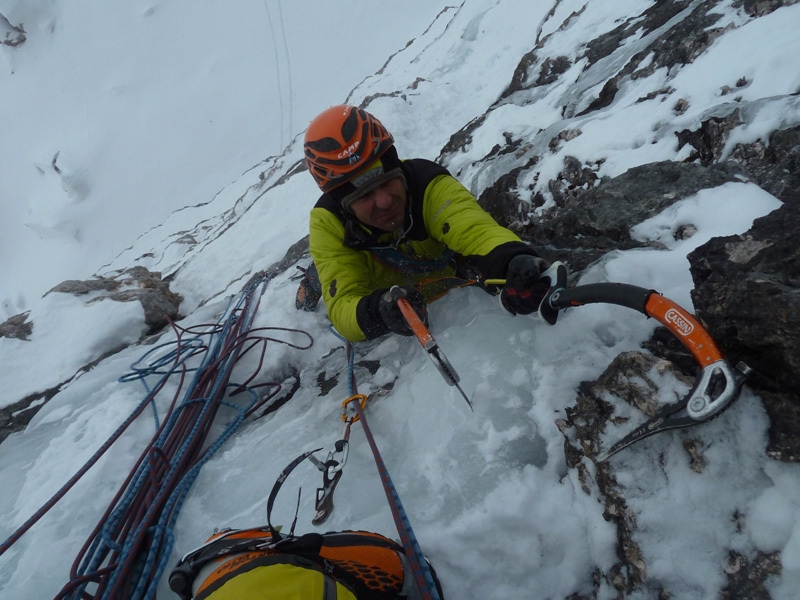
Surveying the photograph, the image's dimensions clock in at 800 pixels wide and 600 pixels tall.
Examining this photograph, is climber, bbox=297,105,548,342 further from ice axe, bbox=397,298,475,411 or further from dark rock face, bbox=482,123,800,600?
dark rock face, bbox=482,123,800,600

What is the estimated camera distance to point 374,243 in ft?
8.55

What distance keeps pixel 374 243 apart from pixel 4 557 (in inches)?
101

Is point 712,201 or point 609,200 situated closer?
point 712,201

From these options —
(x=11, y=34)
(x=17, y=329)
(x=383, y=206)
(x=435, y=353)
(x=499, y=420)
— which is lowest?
(x=499, y=420)

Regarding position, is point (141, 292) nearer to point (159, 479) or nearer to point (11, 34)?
point (159, 479)

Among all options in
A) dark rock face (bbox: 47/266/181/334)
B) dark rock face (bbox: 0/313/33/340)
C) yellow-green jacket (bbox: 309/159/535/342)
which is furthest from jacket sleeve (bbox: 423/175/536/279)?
dark rock face (bbox: 0/313/33/340)

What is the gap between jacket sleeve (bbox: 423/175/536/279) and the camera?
79.7 inches

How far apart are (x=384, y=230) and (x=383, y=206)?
9.4 inches

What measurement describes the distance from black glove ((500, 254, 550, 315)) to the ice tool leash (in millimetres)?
342

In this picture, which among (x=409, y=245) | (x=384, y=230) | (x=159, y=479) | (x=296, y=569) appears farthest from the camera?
(x=409, y=245)

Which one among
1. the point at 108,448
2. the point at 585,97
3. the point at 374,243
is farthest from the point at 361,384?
the point at 585,97

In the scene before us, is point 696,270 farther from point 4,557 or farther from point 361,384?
point 4,557

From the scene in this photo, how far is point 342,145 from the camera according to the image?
2242 mm

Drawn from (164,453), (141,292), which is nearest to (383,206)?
(164,453)
